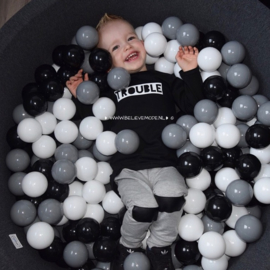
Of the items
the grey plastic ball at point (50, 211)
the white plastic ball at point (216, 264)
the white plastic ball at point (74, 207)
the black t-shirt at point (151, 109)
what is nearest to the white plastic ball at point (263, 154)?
the black t-shirt at point (151, 109)

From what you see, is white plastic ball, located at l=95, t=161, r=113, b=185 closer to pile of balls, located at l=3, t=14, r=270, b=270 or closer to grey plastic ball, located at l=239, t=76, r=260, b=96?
pile of balls, located at l=3, t=14, r=270, b=270

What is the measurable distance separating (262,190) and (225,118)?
36 centimetres

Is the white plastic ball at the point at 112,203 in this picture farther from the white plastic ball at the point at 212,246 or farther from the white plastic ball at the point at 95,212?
the white plastic ball at the point at 212,246

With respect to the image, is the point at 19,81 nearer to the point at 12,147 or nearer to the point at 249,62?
the point at 12,147

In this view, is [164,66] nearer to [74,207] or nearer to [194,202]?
A: [194,202]

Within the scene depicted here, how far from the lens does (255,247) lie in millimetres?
1758

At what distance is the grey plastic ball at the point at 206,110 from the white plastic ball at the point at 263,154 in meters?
0.23

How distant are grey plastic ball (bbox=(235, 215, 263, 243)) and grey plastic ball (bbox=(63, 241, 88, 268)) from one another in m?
0.64

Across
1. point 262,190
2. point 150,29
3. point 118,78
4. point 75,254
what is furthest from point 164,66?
point 75,254

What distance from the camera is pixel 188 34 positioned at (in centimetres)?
200

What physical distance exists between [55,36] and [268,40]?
96 cm

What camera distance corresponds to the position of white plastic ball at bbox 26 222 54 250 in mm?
1789

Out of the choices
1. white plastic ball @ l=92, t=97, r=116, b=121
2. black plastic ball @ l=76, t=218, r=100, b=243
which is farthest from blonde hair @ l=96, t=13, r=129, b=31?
black plastic ball @ l=76, t=218, r=100, b=243

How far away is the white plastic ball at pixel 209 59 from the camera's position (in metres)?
1.95
